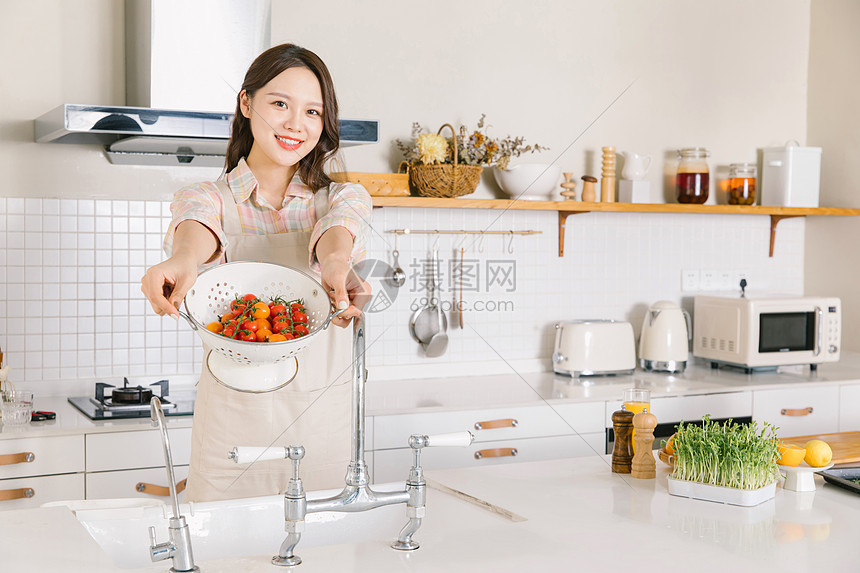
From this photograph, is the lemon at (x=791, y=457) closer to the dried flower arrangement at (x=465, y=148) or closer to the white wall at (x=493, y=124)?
the white wall at (x=493, y=124)

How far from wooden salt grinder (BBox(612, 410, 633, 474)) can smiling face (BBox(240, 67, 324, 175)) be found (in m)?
0.77

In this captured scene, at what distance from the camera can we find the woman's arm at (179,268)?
3.63 ft

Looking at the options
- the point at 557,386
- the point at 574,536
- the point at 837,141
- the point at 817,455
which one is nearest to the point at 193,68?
the point at 557,386

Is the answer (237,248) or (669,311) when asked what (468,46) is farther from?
(237,248)

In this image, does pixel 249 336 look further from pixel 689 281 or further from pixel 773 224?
pixel 773 224

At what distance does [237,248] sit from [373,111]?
4.89 feet

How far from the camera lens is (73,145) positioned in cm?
258

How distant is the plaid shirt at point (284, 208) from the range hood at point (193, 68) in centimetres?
77

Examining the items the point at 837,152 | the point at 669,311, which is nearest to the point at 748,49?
the point at 837,152

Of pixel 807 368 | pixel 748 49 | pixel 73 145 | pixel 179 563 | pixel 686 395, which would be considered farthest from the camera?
pixel 748 49

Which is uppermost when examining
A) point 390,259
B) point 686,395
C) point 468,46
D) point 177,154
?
point 468,46

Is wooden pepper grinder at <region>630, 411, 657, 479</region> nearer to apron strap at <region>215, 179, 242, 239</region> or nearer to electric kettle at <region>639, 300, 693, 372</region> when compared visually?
apron strap at <region>215, 179, 242, 239</region>

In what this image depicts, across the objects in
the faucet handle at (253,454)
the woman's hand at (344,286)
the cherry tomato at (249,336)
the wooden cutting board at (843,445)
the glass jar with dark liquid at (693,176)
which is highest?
the glass jar with dark liquid at (693,176)

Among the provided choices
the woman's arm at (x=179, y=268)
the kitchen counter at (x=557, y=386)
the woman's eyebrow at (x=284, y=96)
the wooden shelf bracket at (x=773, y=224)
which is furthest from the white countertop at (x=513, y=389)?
the woman's eyebrow at (x=284, y=96)
